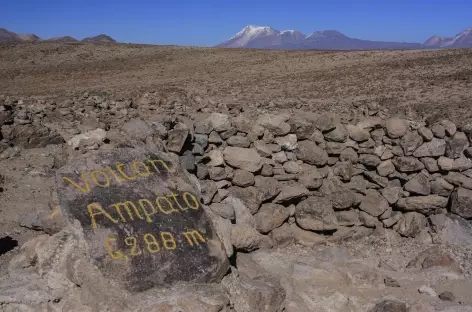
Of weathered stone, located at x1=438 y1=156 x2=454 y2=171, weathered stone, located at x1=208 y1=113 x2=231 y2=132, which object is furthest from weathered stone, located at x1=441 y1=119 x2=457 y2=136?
weathered stone, located at x1=208 y1=113 x2=231 y2=132

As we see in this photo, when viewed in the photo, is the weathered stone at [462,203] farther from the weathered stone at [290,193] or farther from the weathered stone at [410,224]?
the weathered stone at [290,193]

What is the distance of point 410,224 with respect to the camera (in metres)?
6.63

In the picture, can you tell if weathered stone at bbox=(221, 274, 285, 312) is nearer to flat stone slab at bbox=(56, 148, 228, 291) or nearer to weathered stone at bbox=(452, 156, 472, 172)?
flat stone slab at bbox=(56, 148, 228, 291)

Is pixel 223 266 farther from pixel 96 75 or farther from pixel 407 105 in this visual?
pixel 96 75

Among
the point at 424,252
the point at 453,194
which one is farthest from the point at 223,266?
the point at 453,194

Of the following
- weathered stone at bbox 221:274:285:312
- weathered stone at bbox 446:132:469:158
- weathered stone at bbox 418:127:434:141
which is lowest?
weathered stone at bbox 221:274:285:312

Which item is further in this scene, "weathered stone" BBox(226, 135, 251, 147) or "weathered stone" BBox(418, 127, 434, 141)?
"weathered stone" BBox(418, 127, 434, 141)

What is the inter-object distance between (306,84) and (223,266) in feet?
59.9

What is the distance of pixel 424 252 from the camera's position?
6.01 m

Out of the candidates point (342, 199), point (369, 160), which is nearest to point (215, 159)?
point (342, 199)

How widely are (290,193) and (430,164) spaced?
83.5 inches

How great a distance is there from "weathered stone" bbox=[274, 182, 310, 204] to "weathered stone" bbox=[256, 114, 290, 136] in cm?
76

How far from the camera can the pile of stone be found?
6.14 m

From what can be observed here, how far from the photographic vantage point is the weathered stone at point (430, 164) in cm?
659
